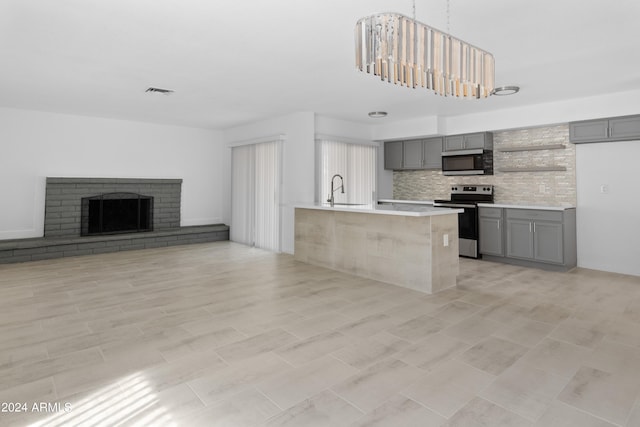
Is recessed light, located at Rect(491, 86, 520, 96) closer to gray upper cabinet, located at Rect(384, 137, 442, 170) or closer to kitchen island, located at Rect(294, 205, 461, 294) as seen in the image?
kitchen island, located at Rect(294, 205, 461, 294)

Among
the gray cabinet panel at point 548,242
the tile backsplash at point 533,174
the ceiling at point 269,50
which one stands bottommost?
the gray cabinet panel at point 548,242

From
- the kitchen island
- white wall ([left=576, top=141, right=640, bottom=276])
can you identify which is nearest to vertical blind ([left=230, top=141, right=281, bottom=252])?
the kitchen island

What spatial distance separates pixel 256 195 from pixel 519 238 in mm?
4749

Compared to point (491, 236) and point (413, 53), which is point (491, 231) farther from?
point (413, 53)

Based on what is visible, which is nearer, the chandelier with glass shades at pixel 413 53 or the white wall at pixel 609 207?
the chandelier with glass shades at pixel 413 53

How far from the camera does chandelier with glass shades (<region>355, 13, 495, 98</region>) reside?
201 cm

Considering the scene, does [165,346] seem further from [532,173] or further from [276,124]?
[532,173]

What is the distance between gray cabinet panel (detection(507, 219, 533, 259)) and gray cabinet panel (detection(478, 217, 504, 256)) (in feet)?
0.46

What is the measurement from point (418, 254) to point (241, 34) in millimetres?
2959

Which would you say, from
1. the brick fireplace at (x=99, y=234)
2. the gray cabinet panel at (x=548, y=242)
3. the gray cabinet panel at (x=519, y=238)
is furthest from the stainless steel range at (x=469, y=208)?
the brick fireplace at (x=99, y=234)

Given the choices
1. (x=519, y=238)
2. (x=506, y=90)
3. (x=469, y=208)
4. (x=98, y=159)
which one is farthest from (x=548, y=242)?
(x=98, y=159)

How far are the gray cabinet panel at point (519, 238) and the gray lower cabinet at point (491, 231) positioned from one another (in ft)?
0.41

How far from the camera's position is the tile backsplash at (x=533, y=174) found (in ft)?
18.6

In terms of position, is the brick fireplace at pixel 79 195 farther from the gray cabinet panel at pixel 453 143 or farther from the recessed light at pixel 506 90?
the recessed light at pixel 506 90
